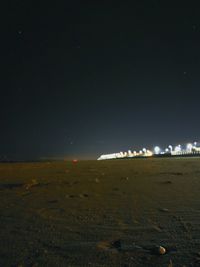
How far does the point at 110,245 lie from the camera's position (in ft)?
13.0

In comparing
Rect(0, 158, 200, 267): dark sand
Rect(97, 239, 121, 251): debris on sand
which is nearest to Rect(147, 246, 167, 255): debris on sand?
Rect(0, 158, 200, 267): dark sand

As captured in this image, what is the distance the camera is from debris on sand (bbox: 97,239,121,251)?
3816 millimetres

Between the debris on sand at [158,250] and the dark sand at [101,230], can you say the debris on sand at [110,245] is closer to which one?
the dark sand at [101,230]

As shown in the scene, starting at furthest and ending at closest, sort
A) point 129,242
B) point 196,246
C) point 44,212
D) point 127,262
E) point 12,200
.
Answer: point 12,200, point 44,212, point 129,242, point 196,246, point 127,262

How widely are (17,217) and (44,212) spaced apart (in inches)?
24.1

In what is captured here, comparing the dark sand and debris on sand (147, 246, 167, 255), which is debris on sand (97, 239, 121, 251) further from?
debris on sand (147, 246, 167, 255)

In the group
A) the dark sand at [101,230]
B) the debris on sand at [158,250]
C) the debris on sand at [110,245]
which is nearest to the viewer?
the dark sand at [101,230]

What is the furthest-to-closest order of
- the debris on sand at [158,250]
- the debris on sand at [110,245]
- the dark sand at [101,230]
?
the debris on sand at [110,245] < the debris on sand at [158,250] < the dark sand at [101,230]

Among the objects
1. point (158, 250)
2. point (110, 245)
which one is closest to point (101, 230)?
point (110, 245)

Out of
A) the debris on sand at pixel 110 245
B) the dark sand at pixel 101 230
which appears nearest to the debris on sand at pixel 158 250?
the dark sand at pixel 101 230

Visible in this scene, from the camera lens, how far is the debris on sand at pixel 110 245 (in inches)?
150

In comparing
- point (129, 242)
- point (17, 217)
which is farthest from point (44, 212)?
point (129, 242)

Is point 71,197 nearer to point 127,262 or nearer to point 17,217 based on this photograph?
point 17,217

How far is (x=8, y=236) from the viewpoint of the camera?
14.6 ft
